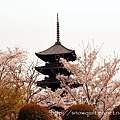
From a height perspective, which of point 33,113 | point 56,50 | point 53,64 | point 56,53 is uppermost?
point 56,50

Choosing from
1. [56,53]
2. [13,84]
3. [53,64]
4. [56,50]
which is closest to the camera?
[13,84]

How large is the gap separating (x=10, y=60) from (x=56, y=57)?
4855 millimetres

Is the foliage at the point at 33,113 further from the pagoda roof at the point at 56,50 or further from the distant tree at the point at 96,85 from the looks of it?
the pagoda roof at the point at 56,50

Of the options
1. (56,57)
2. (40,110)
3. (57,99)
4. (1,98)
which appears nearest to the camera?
(40,110)

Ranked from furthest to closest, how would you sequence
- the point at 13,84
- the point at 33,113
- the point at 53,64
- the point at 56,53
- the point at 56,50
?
the point at 56,50 < the point at 56,53 < the point at 53,64 < the point at 13,84 < the point at 33,113

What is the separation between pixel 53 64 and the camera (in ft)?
92.5

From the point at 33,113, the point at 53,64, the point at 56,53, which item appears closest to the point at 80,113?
the point at 33,113

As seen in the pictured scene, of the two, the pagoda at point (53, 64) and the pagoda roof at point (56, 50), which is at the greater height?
the pagoda roof at point (56, 50)

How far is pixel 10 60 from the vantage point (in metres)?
24.5

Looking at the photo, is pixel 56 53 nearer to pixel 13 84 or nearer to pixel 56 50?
pixel 56 50

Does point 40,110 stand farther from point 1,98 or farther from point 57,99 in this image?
point 57,99

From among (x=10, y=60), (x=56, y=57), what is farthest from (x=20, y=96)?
(x=56, y=57)

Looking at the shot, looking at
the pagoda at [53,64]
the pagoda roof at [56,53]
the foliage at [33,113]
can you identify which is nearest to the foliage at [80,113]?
the foliage at [33,113]

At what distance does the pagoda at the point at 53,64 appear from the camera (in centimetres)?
2702
